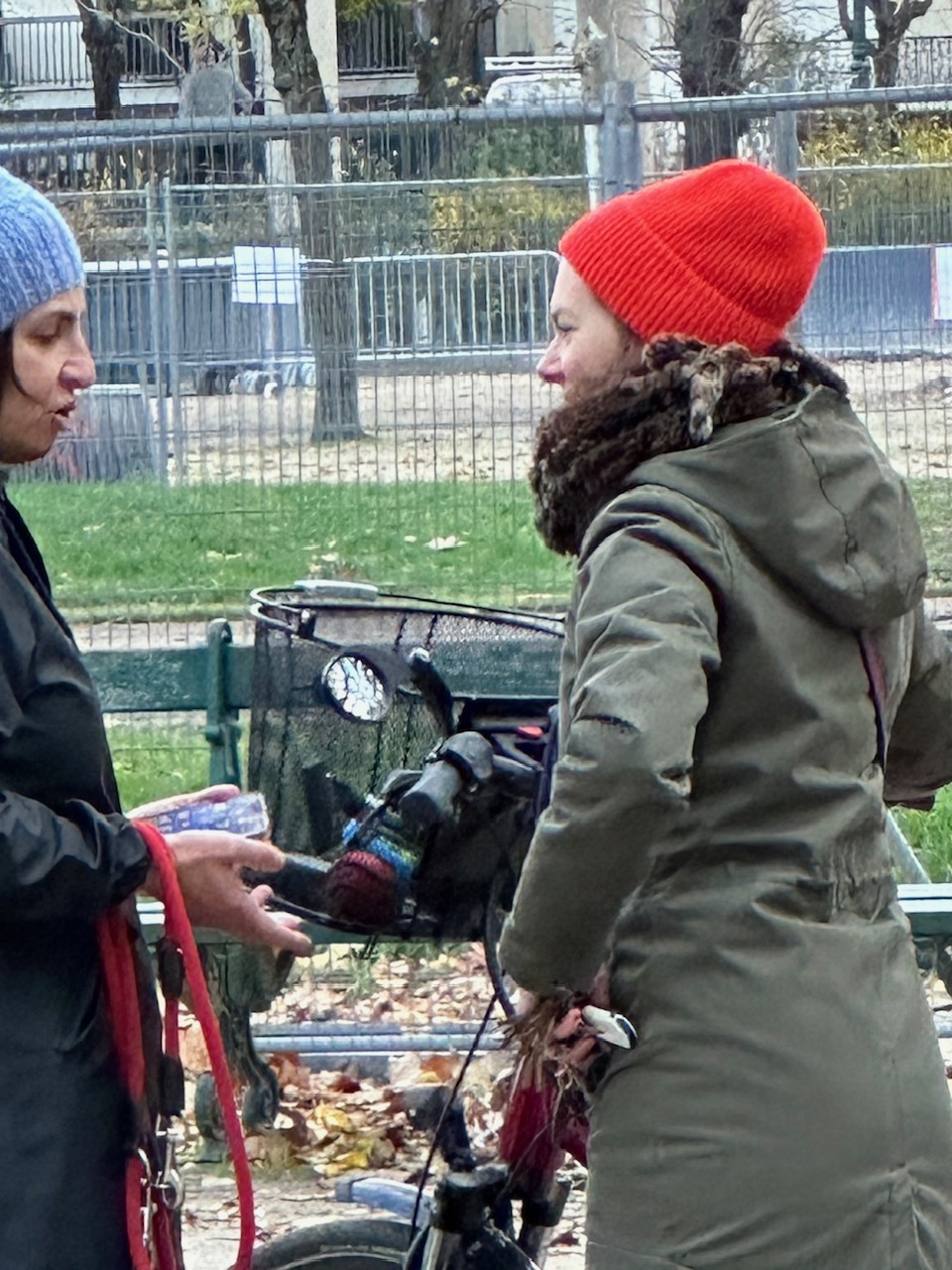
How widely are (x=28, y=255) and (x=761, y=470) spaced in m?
0.86

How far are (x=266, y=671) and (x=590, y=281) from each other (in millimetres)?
899

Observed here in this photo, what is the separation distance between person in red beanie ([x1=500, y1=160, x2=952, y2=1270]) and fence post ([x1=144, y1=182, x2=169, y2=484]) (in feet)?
17.1

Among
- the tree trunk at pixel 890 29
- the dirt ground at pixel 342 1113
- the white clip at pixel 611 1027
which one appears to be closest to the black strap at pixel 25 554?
the white clip at pixel 611 1027

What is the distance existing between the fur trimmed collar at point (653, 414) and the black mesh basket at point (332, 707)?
602 mm

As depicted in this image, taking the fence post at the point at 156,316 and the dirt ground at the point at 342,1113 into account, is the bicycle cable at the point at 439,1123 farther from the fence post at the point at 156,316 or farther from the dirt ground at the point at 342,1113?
the fence post at the point at 156,316

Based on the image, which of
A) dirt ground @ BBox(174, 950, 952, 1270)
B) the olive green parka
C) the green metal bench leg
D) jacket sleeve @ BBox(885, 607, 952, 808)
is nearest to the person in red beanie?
the olive green parka

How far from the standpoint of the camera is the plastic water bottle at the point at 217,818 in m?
2.54

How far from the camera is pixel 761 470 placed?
240 centimetres

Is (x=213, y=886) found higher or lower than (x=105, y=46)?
lower

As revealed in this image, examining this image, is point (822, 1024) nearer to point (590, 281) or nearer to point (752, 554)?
point (752, 554)

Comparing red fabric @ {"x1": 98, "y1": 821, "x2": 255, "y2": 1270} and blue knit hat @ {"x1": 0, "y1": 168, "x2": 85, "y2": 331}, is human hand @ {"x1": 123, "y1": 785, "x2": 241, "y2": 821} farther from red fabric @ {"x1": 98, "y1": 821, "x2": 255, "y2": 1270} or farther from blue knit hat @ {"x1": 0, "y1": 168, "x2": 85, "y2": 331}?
blue knit hat @ {"x1": 0, "y1": 168, "x2": 85, "y2": 331}

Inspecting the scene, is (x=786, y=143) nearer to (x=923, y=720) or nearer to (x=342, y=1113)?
(x=342, y=1113)

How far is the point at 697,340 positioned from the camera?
2504 mm

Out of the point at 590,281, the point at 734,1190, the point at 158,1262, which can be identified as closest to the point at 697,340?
the point at 590,281
